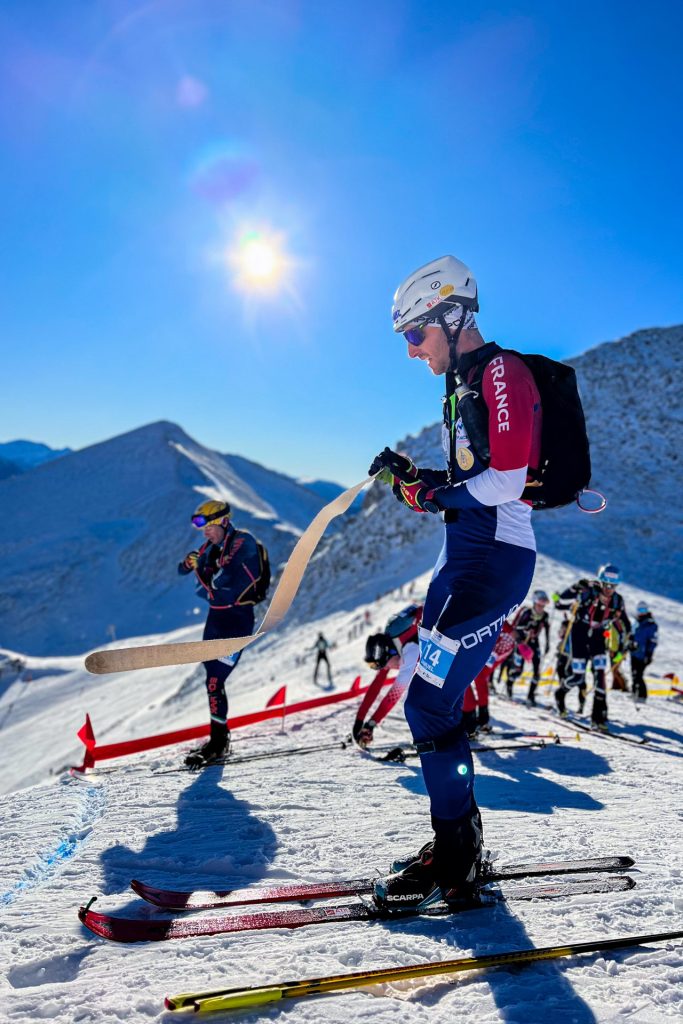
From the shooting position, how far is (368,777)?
6.34 metres

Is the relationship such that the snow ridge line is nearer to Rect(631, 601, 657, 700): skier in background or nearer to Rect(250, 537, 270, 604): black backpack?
Rect(250, 537, 270, 604): black backpack

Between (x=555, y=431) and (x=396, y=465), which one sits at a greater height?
(x=555, y=431)

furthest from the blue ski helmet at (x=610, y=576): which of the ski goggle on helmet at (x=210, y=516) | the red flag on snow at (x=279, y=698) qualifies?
the ski goggle on helmet at (x=210, y=516)

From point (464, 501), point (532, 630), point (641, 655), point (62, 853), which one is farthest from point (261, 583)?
point (641, 655)

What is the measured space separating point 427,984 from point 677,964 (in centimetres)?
105

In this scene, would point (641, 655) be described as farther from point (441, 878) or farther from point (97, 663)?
point (97, 663)

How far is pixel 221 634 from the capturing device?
7316mm

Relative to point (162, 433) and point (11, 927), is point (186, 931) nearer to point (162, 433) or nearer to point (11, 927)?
point (11, 927)

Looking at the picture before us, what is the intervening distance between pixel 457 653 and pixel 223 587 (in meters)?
4.54

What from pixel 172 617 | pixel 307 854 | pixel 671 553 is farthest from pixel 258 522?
pixel 307 854

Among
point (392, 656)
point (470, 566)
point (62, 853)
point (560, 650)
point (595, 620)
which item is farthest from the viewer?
point (560, 650)

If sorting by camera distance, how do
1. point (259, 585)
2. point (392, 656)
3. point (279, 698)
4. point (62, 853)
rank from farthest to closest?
point (279, 698), point (259, 585), point (392, 656), point (62, 853)

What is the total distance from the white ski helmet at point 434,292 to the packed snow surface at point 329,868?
10.9 feet

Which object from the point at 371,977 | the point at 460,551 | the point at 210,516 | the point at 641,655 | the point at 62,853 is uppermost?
the point at 210,516
